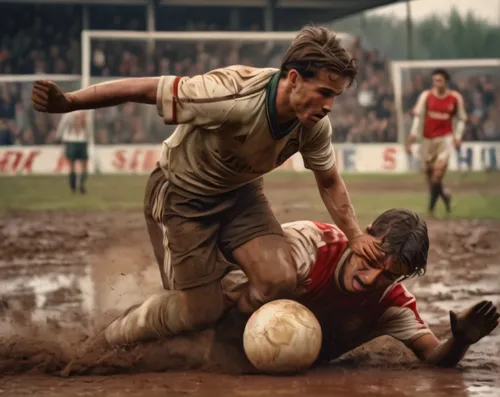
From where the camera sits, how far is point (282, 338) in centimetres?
530

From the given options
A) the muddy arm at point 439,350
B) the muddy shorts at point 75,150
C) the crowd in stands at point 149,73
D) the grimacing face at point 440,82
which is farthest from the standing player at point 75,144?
the muddy arm at point 439,350

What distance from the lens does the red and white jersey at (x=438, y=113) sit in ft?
49.8

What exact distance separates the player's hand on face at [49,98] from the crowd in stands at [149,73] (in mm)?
16666

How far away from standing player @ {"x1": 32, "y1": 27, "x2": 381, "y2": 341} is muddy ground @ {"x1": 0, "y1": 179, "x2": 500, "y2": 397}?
282mm

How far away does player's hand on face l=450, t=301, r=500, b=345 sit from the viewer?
17.9 feet

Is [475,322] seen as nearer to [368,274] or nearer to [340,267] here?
[368,274]

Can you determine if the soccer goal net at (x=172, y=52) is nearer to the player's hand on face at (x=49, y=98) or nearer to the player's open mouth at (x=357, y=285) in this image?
A: the player's hand on face at (x=49, y=98)

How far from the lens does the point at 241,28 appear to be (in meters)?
28.0

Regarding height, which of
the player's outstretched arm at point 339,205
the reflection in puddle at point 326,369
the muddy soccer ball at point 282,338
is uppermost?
the player's outstretched arm at point 339,205

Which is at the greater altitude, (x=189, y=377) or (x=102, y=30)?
(x=102, y=30)

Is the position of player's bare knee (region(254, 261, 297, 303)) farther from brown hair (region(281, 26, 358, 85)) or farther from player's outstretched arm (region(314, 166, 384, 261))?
brown hair (region(281, 26, 358, 85))

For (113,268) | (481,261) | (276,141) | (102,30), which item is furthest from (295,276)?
(102,30)

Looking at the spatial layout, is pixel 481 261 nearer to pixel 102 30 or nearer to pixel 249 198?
pixel 249 198

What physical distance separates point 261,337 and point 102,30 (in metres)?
23.2
